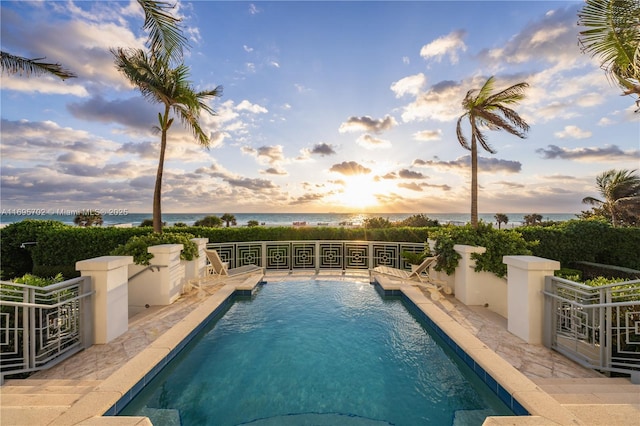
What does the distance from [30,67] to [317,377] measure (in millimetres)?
8157

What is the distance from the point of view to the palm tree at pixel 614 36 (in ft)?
17.9

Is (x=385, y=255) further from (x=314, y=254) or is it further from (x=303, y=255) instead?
(x=303, y=255)

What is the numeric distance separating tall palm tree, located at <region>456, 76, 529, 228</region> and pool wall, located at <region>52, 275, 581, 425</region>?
14.7ft

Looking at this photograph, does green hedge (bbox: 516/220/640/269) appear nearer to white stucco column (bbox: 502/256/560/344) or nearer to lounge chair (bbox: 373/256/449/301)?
lounge chair (bbox: 373/256/449/301)

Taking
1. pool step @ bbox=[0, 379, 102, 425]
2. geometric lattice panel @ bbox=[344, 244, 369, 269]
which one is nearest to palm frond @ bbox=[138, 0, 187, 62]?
pool step @ bbox=[0, 379, 102, 425]

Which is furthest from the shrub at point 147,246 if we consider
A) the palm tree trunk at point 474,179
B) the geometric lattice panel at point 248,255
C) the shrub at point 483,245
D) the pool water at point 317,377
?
the palm tree trunk at point 474,179

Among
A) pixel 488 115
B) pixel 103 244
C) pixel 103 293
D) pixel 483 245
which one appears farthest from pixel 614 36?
pixel 103 244

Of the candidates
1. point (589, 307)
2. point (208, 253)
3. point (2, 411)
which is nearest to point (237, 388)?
point (2, 411)

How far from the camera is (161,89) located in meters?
8.71

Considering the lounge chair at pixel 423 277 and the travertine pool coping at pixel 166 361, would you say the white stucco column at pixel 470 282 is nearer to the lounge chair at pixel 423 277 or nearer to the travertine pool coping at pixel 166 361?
the lounge chair at pixel 423 277

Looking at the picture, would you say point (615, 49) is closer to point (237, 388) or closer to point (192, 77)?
point (237, 388)

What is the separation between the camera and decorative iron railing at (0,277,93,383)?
10.8 feet

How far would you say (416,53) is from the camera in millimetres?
9602

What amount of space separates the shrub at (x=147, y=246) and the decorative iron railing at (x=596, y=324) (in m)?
7.48
